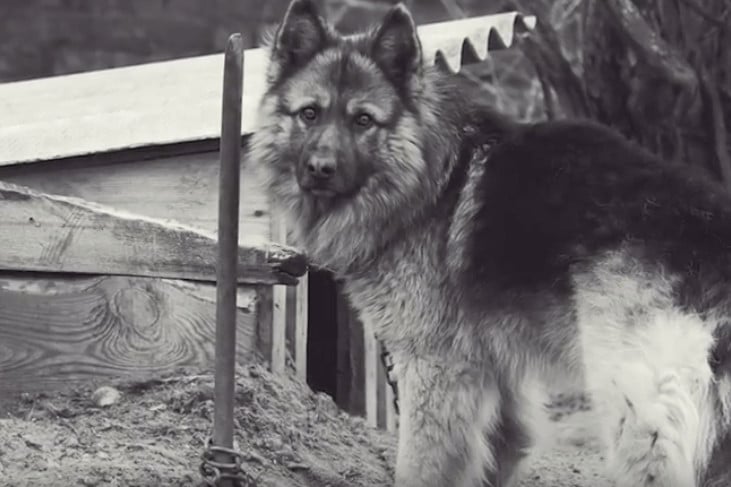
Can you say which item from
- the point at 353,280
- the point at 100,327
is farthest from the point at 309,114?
the point at 100,327

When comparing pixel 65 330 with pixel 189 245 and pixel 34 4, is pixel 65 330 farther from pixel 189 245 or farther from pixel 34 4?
pixel 34 4

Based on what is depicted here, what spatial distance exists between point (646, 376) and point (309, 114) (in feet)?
5.06

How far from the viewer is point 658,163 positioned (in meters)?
4.12

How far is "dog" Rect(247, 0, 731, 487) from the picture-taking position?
3758 millimetres

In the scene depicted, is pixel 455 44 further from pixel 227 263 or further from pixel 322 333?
pixel 227 263

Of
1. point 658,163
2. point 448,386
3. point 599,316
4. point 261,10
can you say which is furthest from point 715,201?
point 261,10

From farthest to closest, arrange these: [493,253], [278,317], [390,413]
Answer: [390,413], [278,317], [493,253]

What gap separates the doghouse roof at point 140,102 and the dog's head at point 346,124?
0.38 metres

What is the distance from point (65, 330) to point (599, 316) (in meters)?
1.98

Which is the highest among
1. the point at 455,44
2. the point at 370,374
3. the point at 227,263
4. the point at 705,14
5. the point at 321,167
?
the point at 705,14

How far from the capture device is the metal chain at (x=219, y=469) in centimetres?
368

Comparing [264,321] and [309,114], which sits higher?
[309,114]

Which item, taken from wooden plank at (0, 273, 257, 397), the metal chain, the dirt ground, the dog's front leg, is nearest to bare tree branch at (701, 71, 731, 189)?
the dirt ground

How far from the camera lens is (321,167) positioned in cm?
423
